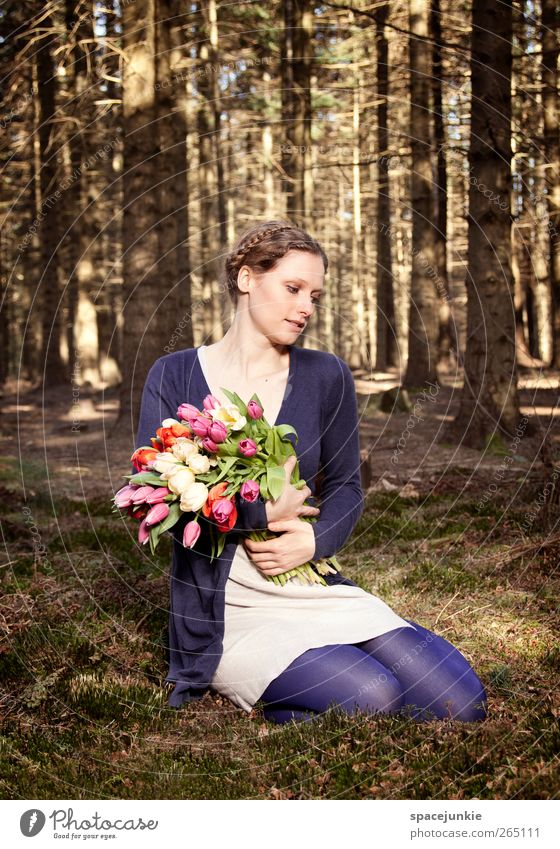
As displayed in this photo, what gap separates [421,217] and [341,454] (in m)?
13.0

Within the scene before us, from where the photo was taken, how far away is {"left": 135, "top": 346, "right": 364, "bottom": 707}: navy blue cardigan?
4.12 m

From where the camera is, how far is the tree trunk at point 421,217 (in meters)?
15.1

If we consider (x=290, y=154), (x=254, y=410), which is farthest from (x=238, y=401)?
(x=290, y=154)

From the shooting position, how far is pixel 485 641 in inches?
198

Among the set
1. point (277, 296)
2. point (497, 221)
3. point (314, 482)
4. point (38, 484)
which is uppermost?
point (497, 221)

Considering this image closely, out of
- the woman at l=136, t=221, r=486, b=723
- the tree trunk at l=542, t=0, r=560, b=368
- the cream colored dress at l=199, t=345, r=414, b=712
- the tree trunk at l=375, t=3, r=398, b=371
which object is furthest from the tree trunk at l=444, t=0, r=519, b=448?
the cream colored dress at l=199, t=345, r=414, b=712

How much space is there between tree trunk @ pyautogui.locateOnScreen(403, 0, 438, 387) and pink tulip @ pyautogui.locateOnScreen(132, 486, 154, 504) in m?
11.3

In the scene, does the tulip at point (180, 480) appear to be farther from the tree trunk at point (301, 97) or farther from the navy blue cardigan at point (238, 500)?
the tree trunk at point (301, 97)

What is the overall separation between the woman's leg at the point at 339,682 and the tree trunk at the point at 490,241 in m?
6.86

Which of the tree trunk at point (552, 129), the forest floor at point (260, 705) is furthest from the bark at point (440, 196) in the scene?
the forest floor at point (260, 705)
